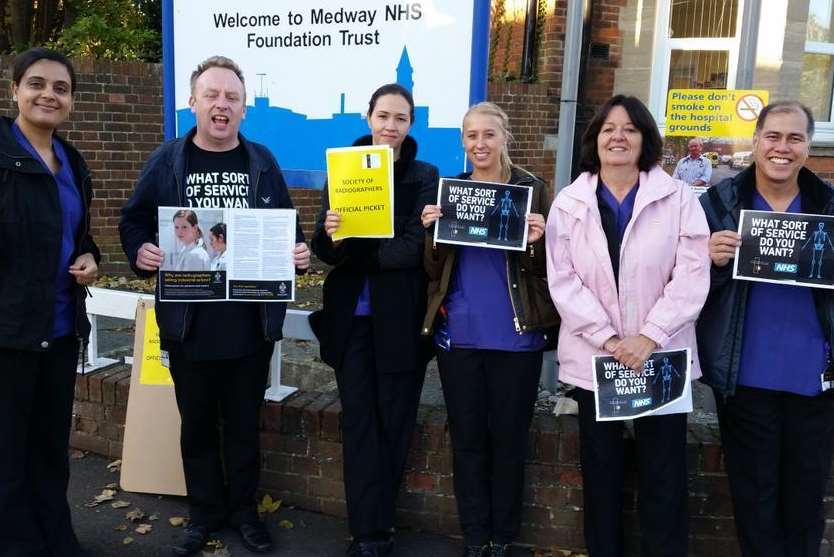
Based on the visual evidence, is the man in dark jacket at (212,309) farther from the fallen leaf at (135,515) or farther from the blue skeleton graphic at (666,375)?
the blue skeleton graphic at (666,375)

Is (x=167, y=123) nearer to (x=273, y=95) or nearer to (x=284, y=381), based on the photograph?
(x=273, y=95)

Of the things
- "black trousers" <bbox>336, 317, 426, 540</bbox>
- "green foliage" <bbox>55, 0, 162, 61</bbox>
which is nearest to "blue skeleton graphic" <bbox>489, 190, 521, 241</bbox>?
"black trousers" <bbox>336, 317, 426, 540</bbox>

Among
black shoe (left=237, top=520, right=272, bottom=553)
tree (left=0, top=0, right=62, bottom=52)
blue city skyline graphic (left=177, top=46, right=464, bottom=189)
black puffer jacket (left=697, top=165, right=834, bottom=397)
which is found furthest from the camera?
tree (left=0, top=0, right=62, bottom=52)

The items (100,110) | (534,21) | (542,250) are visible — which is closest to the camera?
(542,250)

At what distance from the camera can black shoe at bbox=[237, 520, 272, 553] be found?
3.36 meters

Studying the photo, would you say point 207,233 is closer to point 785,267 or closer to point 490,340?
point 490,340

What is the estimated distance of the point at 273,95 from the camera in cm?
437

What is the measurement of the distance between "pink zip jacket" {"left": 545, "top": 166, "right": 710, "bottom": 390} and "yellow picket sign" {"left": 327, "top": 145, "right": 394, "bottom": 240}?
0.70 m

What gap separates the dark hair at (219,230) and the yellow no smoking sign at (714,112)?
9.09 feet

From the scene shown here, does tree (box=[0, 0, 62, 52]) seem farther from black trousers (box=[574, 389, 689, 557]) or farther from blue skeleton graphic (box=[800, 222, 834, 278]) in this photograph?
blue skeleton graphic (box=[800, 222, 834, 278])

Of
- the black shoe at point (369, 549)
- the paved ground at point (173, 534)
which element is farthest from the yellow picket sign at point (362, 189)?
the paved ground at point (173, 534)

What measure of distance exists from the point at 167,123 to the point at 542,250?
9.10 ft

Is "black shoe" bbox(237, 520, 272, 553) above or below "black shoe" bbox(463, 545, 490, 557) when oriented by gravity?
below

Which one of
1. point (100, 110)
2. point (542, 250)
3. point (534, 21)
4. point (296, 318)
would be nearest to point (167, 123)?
point (296, 318)
